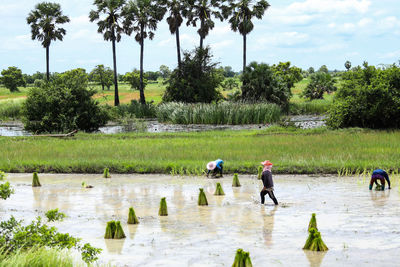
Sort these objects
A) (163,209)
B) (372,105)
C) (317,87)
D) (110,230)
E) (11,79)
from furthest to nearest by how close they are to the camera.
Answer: (11,79) < (317,87) < (372,105) < (163,209) < (110,230)

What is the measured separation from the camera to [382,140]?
Result: 24.1 metres

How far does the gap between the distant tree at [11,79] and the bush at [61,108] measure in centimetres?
8544

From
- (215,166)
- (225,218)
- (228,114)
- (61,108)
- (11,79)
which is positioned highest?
(11,79)

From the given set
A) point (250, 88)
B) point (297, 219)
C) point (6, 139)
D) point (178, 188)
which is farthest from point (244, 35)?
point (297, 219)

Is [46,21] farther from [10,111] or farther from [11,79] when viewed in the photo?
[11,79]

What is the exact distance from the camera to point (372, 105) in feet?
103

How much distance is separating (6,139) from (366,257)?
26315 mm

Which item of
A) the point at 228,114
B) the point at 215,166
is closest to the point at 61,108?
the point at 228,114

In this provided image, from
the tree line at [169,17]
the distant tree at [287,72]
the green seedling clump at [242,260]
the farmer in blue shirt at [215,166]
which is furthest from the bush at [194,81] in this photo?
the green seedling clump at [242,260]

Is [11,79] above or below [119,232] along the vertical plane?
above

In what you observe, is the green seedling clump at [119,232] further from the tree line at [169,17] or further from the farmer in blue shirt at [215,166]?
the tree line at [169,17]

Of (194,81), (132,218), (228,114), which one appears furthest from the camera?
(194,81)

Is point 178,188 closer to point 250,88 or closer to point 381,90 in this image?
point 381,90

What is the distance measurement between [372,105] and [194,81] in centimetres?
2840
